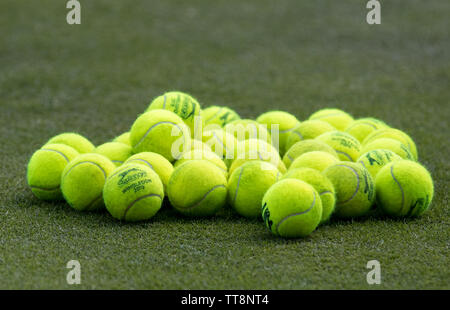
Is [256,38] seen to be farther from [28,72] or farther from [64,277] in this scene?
[64,277]

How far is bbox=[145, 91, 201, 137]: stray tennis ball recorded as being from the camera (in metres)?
4.43

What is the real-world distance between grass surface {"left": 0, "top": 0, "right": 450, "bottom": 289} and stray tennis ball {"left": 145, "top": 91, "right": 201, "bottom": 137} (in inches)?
30.4

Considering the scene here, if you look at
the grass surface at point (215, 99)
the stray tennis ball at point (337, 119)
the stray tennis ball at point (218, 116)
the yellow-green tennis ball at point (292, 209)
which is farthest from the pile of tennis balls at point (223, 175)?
the stray tennis ball at point (337, 119)

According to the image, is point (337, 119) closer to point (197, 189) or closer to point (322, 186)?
point (322, 186)

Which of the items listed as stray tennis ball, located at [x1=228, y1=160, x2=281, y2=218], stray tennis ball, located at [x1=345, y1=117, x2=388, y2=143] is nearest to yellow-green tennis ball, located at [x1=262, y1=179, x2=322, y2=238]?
stray tennis ball, located at [x1=228, y1=160, x2=281, y2=218]

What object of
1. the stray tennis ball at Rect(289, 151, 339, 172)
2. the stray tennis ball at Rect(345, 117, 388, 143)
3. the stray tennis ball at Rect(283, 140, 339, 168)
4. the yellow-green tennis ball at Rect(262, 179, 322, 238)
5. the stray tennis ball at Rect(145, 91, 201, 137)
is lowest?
the yellow-green tennis ball at Rect(262, 179, 322, 238)

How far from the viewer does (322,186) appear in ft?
11.6

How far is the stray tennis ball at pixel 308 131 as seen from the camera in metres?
4.65

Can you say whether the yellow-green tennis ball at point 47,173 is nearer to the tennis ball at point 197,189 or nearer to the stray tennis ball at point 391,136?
the tennis ball at point 197,189

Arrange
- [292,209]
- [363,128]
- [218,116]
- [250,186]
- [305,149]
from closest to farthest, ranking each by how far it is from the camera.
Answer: [292,209], [250,186], [305,149], [363,128], [218,116]

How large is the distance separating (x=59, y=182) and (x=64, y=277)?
1280mm

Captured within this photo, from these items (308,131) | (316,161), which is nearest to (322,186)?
(316,161)

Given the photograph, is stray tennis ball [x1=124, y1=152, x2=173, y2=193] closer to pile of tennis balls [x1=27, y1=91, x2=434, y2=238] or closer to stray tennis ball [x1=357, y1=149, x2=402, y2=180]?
pile of tennis balls [x1=27, y1=91, x2=434, y2=238]

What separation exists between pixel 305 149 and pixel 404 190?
806mm
